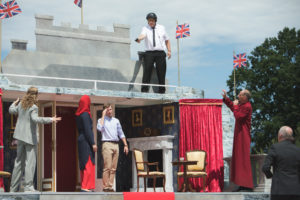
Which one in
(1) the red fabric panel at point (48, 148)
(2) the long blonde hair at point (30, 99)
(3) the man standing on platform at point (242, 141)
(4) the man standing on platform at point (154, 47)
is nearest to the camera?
(2) the long blonde hair at point (30, 99)

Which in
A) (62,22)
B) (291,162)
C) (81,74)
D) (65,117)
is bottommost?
(291,162)

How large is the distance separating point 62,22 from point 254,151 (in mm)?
16549

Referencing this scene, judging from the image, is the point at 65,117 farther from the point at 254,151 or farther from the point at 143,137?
the point at 254,151

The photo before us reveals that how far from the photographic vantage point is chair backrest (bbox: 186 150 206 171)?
12328 mm

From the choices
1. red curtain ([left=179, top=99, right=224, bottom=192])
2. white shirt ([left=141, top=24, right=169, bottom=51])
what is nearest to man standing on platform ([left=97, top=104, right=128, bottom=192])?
red curtain ([left=179, top=99, right=224, bottom=192])

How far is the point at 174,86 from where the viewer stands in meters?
13.4

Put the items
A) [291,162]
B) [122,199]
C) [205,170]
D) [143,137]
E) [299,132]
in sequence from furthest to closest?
1. [299,132]
2. [143,137]
3. [205,170]
4. [122,199]
5. [291,162]

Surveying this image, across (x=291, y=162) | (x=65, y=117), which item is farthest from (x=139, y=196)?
(x=65, y=117)

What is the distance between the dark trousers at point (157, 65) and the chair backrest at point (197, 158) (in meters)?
1.96

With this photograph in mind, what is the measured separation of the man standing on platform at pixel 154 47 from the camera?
44.6 ft

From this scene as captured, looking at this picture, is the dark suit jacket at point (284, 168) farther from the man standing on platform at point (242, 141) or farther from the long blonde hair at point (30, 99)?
the long blonde hair at point (30, 99)

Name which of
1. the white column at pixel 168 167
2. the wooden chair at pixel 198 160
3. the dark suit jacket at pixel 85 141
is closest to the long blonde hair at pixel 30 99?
the dark suit jacket at pixel 85 141

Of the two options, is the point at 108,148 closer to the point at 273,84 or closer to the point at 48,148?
the point at 48,148

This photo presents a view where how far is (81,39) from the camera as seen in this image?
48.1 feet
